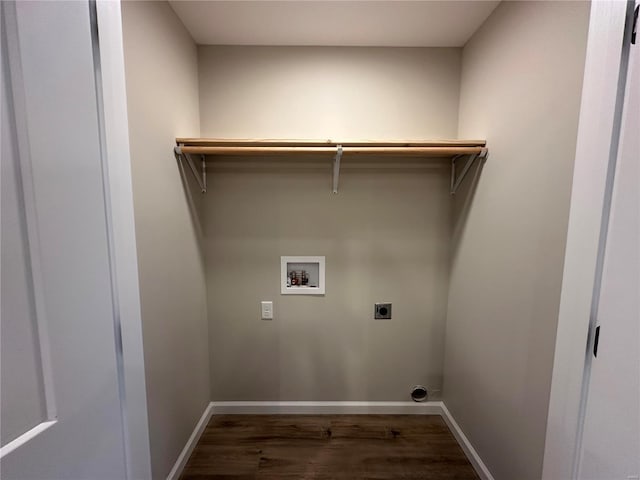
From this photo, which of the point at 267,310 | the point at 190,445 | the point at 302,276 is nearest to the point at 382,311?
the point at 302,276

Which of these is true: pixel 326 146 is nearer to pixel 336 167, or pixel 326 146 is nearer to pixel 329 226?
pixel 336 167

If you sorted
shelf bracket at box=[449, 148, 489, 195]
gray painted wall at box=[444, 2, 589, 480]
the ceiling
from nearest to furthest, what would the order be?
gray painted wall at box=[444, 2, 589, 480]
the ceiling
shelf bracket at box=[449, 148, 489, 195]

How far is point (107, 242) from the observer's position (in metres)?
0.67

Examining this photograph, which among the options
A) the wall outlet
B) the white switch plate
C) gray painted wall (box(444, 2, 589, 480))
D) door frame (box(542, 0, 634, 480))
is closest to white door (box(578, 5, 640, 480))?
door frame (box(542, 0, 634, 480))

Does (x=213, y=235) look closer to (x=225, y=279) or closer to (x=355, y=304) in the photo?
(x=225, y=279)

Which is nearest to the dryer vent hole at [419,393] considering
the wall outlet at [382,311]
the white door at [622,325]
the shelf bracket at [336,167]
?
the wall outlet at [382,311]

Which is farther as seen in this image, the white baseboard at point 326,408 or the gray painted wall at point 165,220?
the white baseboard at point 326,408

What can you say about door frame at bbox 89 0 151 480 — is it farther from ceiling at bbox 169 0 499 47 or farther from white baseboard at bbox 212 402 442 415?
white baseboard at bbox 212 402 442 415

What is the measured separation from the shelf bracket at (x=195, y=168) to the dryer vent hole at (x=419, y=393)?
2106 mm

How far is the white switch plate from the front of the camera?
1.87 metres

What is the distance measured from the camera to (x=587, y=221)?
0.75 metres

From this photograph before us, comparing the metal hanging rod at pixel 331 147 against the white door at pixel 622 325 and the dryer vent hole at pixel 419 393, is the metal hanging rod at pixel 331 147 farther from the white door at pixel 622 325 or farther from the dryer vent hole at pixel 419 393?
the dryer vent hole at pixel 419 393

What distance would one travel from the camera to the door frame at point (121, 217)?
661 mm

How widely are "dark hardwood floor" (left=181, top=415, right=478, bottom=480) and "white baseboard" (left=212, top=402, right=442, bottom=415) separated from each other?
31 mm
